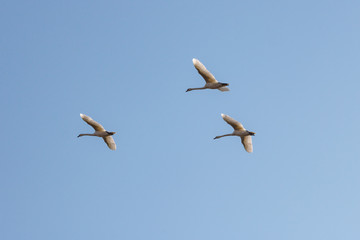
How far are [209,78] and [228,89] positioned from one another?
2.28m

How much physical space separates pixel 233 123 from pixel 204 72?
7876 millimetres

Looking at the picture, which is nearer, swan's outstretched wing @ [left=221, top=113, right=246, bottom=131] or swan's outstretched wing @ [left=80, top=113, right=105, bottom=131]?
swan's outstretched wing @ [left=221, top=113, right=246, bottom=131]

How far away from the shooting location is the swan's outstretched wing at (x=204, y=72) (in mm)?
80631

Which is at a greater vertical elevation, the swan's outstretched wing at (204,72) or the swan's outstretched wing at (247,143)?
the swan's outstretched wing at (204,72)

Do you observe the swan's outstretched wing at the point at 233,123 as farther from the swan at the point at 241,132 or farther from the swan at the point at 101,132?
the swan at the point at 101,132

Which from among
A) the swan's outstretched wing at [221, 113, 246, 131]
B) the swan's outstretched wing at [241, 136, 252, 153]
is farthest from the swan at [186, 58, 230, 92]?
the swan's outstretched wing at [241, 136, 252, 153]

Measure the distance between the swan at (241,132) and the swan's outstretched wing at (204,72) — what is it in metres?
4.76

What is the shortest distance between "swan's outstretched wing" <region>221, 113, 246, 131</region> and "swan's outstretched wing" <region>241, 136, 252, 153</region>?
4.81 feet

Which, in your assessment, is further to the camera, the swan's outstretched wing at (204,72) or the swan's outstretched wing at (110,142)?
the swan's outstretched wing at (110,142)

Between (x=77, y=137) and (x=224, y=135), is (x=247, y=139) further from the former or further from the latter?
(x=77, y=137)

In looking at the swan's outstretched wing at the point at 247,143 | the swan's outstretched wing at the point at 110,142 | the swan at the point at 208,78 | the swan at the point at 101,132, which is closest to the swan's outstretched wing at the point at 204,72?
the swan at the point at 208,78

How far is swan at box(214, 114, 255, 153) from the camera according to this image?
86.2 m

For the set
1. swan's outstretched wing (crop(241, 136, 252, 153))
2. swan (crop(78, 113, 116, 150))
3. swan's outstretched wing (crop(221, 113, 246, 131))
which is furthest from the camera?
swan (crop(78, 113, 116, 150))

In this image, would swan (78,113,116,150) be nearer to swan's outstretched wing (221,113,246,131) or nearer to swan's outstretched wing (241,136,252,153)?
swan's outstretched wing (221,113,246,131)
